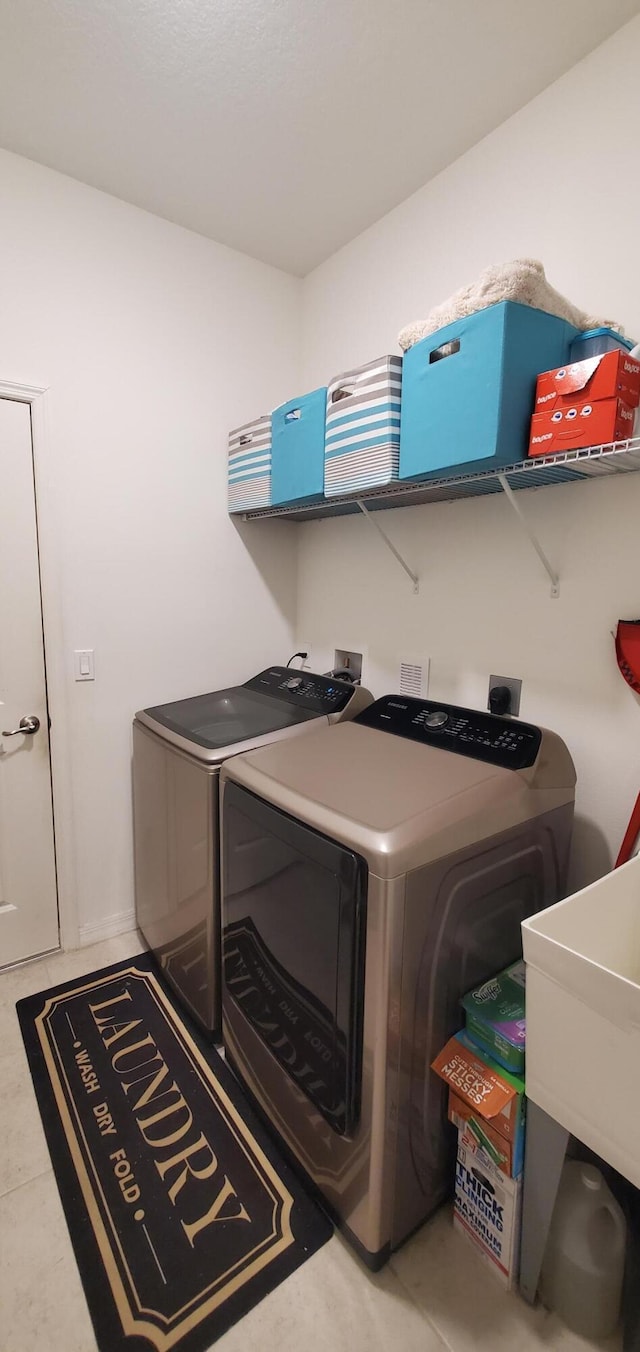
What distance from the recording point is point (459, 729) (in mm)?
1518

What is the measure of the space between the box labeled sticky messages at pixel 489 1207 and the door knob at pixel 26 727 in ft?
5.62

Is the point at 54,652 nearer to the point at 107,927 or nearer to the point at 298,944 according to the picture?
the point at 107,927

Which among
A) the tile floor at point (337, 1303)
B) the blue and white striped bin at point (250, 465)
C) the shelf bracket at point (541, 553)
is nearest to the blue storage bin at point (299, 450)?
the blue and white striped bin at point (250, 465)

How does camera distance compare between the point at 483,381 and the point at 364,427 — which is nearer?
the point at 483,381

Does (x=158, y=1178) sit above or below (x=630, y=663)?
below

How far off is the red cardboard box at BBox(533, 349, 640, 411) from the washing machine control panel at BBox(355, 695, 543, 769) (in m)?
0.75

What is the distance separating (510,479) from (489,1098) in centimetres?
139

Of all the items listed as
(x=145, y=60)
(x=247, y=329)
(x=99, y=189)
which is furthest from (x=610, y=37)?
(x=99, y=189)

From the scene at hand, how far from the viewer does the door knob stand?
1.90 metres

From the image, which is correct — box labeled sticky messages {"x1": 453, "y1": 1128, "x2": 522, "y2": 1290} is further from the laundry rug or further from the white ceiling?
the white ceiling

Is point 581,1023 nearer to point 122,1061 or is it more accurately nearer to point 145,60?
point 122,1061

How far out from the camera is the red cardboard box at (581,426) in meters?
1.08

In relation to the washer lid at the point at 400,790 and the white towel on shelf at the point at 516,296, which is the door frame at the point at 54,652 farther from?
the white towel on shelf at the point at 516,296

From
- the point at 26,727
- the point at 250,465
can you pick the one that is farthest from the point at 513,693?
the point at 26,727
